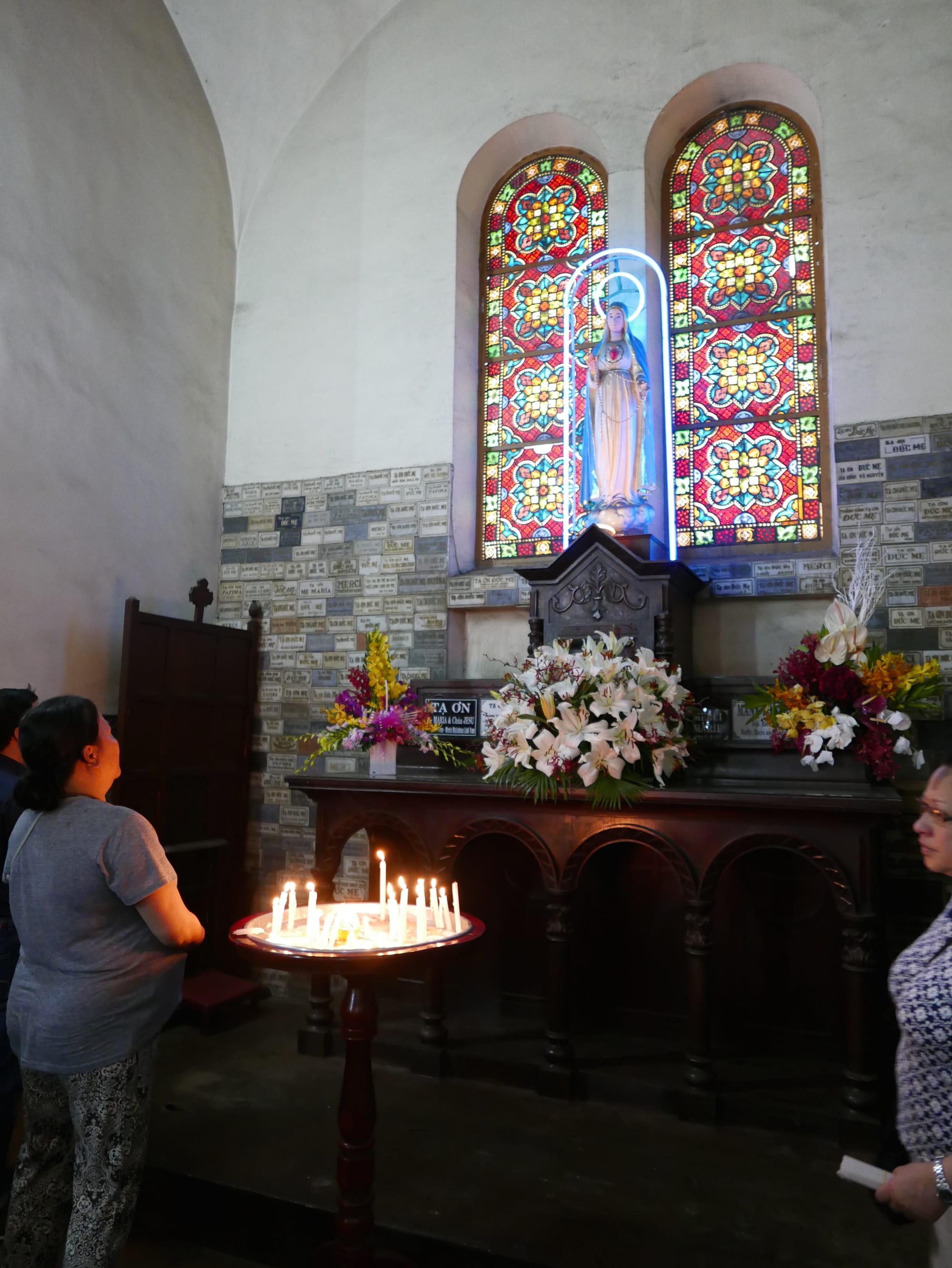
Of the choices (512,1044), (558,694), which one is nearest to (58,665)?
(558,694)

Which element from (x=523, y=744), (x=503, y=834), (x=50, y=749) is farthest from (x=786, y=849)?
(x=50, y=749)

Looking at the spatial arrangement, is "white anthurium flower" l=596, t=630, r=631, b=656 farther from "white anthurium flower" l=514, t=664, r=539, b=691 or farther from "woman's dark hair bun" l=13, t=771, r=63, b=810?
"woman's dark hair bun" l=13, t=771, r=63, b=810

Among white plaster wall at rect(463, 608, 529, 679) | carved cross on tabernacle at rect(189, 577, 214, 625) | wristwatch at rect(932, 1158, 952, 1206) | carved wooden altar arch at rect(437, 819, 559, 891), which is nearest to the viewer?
wristwatch at rect(932, 1158, 952, 1206)

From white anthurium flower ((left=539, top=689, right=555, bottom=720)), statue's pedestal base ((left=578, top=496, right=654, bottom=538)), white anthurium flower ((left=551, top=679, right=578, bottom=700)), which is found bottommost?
white anthurium flower ((left=539, top=689, right=555, bottom=720))

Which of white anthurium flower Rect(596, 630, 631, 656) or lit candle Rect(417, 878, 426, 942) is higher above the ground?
white anthurium flower Rect(596, 630, 631, 656)

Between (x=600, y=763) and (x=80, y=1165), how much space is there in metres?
2.26

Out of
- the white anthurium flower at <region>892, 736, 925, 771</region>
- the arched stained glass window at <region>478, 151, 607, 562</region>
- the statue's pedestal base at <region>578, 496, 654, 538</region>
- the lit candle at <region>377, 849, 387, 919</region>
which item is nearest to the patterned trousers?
the lit candle at <region>377, 849, 387, 919</region>

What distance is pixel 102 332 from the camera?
518 centimetres

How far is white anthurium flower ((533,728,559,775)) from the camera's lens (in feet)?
12.4

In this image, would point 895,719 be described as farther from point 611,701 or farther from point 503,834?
point 503,834

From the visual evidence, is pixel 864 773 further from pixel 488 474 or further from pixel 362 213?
pixel 362 213

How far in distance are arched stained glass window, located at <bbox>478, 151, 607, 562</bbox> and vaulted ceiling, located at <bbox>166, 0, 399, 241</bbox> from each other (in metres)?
1.57

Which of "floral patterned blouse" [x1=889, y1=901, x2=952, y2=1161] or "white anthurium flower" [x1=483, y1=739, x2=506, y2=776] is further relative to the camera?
"white anthurium flower" [x1=483, y1=739, x2=506, y2=776]

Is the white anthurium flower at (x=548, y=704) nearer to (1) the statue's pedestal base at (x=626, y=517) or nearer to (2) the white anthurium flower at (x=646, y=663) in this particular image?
(2) the white anthurium flower at (x=646, y=663)
